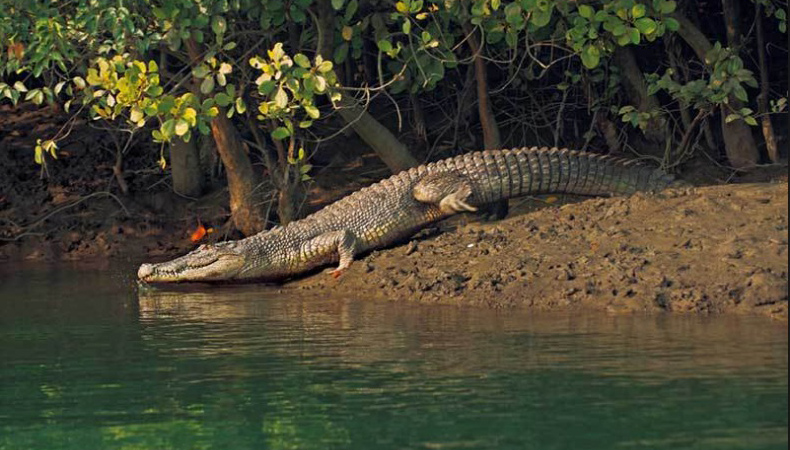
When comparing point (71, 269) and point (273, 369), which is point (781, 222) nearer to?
point (273, 369)

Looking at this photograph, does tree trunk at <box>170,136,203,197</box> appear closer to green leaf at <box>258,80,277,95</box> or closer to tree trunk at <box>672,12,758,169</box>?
green leaf at <box>258,80,277,95</box>

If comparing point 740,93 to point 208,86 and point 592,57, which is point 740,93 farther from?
point 208,86

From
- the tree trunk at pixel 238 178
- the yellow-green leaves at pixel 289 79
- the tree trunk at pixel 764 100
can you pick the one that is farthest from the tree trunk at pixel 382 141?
the tree trunk at pixel 764 100

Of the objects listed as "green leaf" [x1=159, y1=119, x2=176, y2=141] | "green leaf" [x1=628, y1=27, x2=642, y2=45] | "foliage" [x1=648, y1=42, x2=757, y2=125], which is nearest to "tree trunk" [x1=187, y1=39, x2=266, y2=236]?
"green leaf" [x1=159, y1=119, x2=176, y2=141]

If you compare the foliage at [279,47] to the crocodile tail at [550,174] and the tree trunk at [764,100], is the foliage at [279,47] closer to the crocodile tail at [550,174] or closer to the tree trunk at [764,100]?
the tree trunk at [764,100]

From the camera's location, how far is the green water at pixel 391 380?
5.89m

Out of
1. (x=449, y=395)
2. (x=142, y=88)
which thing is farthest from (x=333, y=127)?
(x=449, y=395)

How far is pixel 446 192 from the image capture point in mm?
11891

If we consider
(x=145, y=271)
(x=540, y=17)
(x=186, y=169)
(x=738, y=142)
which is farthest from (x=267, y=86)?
(x=738, y=142)

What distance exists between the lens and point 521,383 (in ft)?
22.2

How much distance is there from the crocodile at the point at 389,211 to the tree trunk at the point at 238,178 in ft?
4.91

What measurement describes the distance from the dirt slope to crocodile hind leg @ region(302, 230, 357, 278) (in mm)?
204

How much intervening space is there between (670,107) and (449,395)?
28.8 ft

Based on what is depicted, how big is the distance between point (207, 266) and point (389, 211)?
60.0 inches
